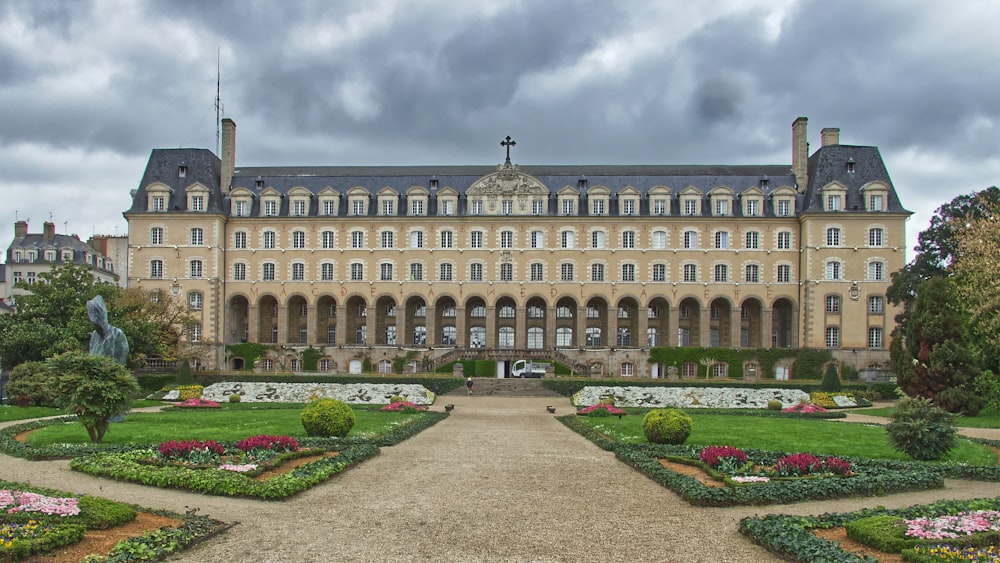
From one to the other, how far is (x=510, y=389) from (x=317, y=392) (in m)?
9.97

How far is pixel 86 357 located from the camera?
17812 millimetres

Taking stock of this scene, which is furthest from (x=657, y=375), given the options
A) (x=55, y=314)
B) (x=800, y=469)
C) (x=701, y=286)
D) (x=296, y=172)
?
(x=800, y=469)

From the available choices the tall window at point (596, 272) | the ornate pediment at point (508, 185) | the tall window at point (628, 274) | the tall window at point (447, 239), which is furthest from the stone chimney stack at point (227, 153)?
the tall window at point (628, 274)

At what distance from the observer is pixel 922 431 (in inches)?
658

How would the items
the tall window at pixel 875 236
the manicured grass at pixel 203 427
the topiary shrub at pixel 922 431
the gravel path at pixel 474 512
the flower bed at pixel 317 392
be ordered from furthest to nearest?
the tall window at pixel 875 236 < the flower bed at pixel 317 392 < the manicured grass at pixel 203 427 < the topiary shrub at pixel 922 431 < the gravel path at pixel 474 512

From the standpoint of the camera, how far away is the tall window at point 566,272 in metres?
55.4

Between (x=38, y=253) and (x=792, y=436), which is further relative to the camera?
(x=38, y=253)

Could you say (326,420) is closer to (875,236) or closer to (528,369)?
(528,369)

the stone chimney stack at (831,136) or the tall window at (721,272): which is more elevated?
the stone chimney stack at (831,136)

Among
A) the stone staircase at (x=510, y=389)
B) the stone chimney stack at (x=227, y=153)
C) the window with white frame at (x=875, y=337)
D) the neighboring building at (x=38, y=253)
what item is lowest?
the stone staircase at (x=510, y=389)

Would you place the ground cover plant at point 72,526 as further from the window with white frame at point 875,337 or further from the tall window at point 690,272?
the window with white frame at point 875,337

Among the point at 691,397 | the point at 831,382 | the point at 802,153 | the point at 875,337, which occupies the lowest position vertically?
the point at 691,397

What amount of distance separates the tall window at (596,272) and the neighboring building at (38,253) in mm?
39414

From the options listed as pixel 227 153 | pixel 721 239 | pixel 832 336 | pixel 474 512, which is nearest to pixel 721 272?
pixel 721 239
